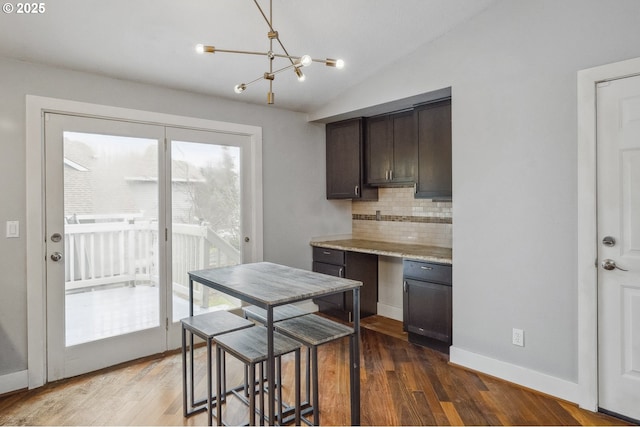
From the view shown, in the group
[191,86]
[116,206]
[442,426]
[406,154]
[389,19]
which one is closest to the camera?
[442,426]

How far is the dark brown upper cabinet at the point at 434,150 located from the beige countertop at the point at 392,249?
529mm

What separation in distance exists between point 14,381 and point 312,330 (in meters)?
2.22

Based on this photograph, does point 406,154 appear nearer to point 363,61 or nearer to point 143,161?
point 363,61

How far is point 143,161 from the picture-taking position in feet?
11.0

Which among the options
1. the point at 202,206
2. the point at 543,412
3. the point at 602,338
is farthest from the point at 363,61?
the point at 543,412

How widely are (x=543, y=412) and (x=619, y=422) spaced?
0.42 m

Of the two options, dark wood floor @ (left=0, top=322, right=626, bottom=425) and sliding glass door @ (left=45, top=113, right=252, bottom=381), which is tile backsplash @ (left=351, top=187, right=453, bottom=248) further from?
sliding glass door @ (left=45, top=113, right=252, bottom=381)

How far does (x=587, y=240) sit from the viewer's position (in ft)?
8.08

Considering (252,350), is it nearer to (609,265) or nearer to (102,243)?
(102,243)

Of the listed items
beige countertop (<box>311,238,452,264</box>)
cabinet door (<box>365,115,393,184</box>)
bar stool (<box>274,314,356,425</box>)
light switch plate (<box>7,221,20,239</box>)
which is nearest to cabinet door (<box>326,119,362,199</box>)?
cabinet door (<box>365,115,393,184</box>)

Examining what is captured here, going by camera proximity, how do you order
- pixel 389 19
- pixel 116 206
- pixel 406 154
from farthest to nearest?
pixel 406 154 < pixel 116 206 < pixel 389 19

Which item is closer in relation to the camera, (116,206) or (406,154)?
(116,206)

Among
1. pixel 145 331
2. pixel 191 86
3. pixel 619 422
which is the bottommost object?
pixel 619 422

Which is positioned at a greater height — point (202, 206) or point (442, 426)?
point (202, 206)
